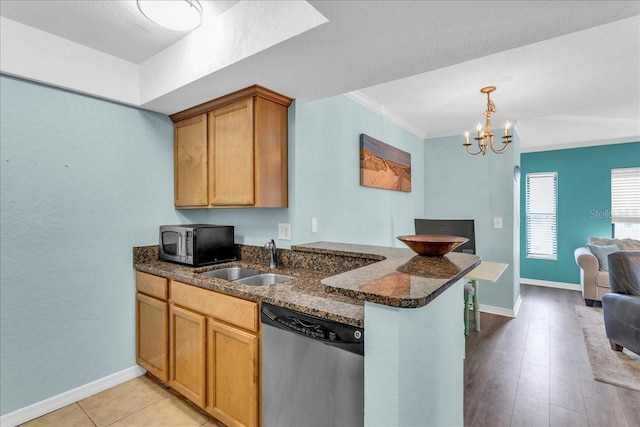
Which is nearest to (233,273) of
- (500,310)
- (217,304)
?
(217,304)

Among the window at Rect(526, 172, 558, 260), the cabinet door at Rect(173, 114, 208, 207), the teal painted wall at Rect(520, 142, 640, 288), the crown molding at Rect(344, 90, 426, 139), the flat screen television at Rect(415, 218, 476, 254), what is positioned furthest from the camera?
the window at Rect(526, 172, 558, 260)

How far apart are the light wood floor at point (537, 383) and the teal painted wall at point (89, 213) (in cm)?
153

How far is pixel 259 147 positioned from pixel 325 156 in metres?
0.65

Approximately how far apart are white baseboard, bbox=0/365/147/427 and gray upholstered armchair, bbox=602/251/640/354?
4.10 metres

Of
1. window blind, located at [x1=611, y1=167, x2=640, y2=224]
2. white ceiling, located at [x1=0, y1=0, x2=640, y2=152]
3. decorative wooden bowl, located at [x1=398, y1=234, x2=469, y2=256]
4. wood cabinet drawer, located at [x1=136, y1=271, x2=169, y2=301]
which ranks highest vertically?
white ceiling, located at [x1=0, y1=0, x2=640, y2=152]

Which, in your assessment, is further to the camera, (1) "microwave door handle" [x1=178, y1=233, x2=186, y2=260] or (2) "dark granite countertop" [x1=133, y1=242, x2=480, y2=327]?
(1) "microwave door handle" [x1=178, y1=233, x2=186, y2=260]

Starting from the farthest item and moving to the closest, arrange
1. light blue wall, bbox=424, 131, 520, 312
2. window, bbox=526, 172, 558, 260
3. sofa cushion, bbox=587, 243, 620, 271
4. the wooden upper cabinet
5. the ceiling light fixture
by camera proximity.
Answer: window, bbox=526, 172, 558, 260, sofa cushion, bbox=587, 243, 620, 271, light blue wall, bbox=424, 131, 520, 312, the wooden upper cabinet, the ceiling light fixture

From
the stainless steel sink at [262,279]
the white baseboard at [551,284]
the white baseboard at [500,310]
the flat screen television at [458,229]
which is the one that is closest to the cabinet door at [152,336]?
the stainless steel sink at [262,279]

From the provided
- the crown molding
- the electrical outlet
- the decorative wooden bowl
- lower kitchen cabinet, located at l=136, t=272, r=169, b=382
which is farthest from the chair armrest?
lower kitchen cabinet, located at l=136, t=272, r=169, b=382

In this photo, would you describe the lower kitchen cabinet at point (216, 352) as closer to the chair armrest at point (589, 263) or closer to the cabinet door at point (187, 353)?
the cabinet door at point (187, 353)

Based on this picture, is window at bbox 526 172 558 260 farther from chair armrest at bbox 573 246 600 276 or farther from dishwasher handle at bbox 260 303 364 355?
dishwasher handle at bbox 260 303 364 355

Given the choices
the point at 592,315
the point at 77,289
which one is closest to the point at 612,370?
the point at 592,315

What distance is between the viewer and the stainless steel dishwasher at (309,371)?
46.8 inches

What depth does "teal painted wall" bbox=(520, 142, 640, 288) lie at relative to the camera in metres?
5.04
